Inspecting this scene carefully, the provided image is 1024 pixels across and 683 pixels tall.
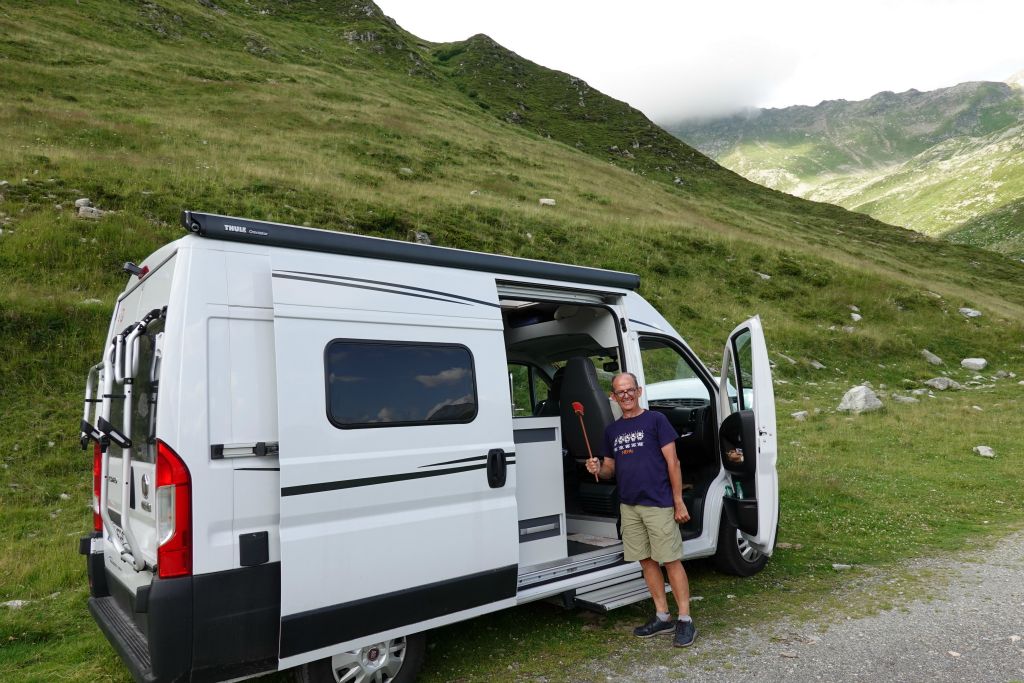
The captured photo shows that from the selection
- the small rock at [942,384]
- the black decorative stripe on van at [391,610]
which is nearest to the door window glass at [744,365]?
the black decorative stripe on van at [391,610]

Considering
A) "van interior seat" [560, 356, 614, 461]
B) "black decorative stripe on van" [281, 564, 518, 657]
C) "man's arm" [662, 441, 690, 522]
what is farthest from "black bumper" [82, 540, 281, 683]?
"van interior seat" [560, 356, 614, 461]

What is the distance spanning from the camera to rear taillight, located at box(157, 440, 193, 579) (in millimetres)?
3443

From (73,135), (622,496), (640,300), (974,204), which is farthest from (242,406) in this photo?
(974,204)

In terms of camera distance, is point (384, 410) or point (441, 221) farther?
point (441, 221)

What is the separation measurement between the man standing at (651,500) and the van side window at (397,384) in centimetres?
130

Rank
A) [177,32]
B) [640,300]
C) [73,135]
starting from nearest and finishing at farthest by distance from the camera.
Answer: [640,300]
[73,135]
[177,32]

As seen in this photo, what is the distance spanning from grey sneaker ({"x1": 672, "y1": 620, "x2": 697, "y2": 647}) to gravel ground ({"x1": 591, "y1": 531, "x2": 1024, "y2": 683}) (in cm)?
6

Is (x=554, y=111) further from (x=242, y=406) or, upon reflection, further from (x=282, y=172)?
(x=242, y=406)

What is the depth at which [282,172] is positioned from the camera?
22594 millimetres

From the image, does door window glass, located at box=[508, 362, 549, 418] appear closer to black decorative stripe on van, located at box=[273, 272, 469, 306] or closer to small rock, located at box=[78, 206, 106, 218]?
black decorative stripe on van, located at box=[273, 272, 469, 306]

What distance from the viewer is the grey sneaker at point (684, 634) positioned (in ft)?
16.3

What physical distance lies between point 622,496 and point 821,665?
171 cm

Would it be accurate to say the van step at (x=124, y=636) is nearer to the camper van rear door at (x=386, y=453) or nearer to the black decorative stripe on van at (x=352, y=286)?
the camper van rear door at (x=386, y=453)

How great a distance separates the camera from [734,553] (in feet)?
21.0
